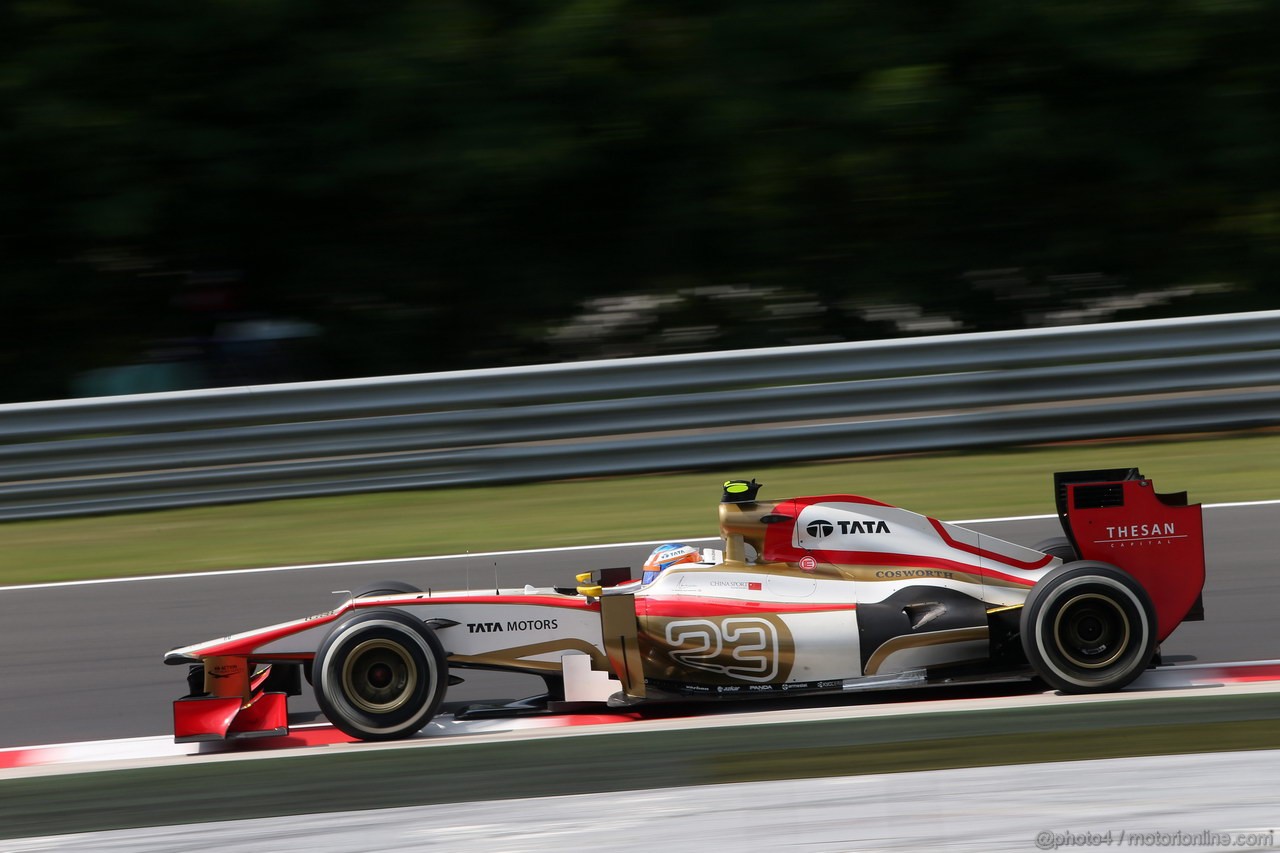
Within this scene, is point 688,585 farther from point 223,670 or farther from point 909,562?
point 223,670

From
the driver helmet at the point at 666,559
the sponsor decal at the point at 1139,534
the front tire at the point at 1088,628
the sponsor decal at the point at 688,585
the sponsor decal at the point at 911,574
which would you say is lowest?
the front tire at the point at 1088,628

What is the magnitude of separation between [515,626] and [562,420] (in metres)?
4.00

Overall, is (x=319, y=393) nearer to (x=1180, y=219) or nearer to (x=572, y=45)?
(x=572, y=45)

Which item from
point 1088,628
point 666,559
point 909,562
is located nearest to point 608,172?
point 666,559

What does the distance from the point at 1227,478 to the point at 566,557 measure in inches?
157

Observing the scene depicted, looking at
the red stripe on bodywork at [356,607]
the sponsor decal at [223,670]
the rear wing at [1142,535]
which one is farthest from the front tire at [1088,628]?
the sponsor decal at [223,670]

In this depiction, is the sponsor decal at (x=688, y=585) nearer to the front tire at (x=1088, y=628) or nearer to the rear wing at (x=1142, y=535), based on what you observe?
the front tire at (x=1088, y=628)

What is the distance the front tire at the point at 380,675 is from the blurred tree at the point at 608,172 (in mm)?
6975

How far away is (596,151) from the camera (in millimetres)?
12250

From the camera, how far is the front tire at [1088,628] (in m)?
5.00

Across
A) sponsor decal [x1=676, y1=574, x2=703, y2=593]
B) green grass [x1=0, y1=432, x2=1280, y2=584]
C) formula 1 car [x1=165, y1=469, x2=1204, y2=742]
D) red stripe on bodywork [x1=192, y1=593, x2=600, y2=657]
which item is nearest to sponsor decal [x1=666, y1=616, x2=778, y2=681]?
formula 1 car [x1=165, y1=469, x2=1204, y2=742]

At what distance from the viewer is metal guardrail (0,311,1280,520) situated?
9.02 metres

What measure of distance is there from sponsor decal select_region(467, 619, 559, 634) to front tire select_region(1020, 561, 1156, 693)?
1649 mm

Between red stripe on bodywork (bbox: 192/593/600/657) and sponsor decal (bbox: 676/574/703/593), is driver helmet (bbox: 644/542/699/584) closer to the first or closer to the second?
sponsor decal (bbox: 676/574/703/593)
